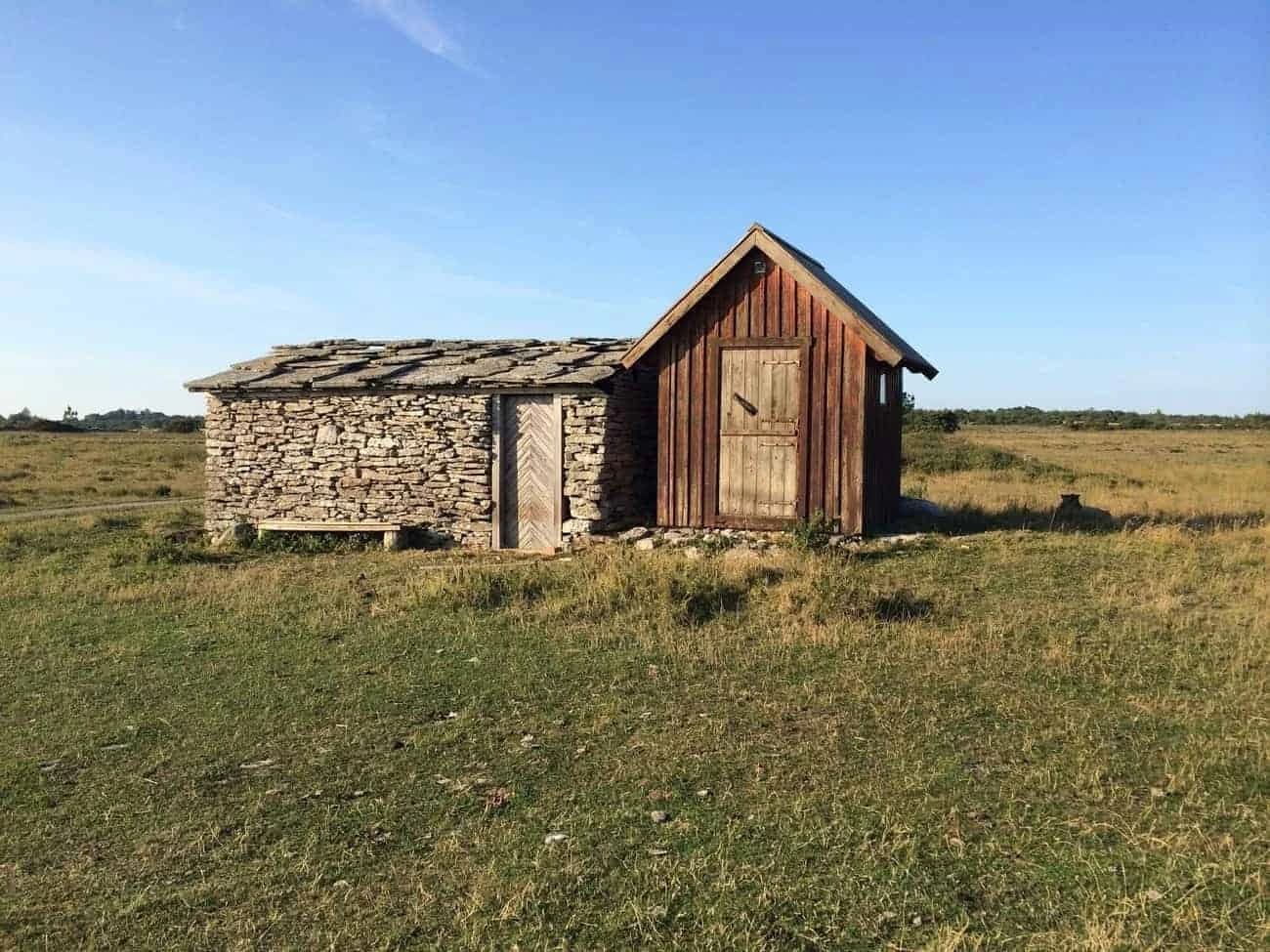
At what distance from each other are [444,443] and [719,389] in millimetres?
4709

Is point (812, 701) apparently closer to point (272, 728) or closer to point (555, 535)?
point (272, 728)

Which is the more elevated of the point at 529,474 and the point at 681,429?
the point at 681,429

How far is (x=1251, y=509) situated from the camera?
19297mm

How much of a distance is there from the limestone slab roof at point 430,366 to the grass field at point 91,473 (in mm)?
10809

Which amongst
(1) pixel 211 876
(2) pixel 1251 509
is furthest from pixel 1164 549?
(1) pixel 211 876

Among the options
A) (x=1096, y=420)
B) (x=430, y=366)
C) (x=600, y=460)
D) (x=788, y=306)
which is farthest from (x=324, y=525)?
(x=1096, y=420)

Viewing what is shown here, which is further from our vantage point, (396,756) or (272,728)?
(272,728)

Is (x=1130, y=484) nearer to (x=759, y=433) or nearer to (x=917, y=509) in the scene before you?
(x=917, y=509)

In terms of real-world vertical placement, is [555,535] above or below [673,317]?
below

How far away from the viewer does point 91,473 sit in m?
37.5

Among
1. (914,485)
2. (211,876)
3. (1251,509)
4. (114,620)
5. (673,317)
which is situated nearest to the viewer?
(211,876)

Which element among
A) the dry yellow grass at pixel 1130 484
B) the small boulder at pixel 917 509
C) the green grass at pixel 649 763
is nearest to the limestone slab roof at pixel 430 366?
the green grass at pixel 649 763

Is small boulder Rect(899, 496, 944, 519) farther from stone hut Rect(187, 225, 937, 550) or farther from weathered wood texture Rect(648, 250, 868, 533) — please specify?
weathered wood texture Rect(648, 250, 868, 533)

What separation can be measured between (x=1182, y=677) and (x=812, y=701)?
310 cm
